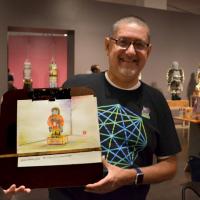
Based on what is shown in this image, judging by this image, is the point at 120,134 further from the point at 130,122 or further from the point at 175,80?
the point at 175,80

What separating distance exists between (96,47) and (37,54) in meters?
3.07

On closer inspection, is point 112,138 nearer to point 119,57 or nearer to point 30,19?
point 119,57

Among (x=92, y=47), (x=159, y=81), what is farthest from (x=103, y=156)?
(x=159, y=81)

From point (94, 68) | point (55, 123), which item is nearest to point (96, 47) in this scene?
point (94, 68)

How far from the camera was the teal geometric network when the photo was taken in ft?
4.36

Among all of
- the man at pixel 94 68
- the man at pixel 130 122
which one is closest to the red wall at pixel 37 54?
the man at pixel 94 68

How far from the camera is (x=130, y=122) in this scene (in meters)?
1.35

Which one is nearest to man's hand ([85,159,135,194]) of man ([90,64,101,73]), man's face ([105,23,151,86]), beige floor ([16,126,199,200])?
man's face ([105,23,151,86])

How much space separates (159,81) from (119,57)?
7229 mm

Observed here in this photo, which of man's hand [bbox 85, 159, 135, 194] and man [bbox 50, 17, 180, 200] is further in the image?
man [bbox 50, 17, 180, 200]

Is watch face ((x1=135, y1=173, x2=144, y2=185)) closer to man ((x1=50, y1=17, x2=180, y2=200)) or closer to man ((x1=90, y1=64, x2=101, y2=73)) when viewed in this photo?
man ((x1=50, y1=17, x2=180, y2=200))

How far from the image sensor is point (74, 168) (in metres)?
1.20

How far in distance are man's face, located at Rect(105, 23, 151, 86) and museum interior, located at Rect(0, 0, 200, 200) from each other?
3.20 metres

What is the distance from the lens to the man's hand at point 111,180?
1.19 meters
